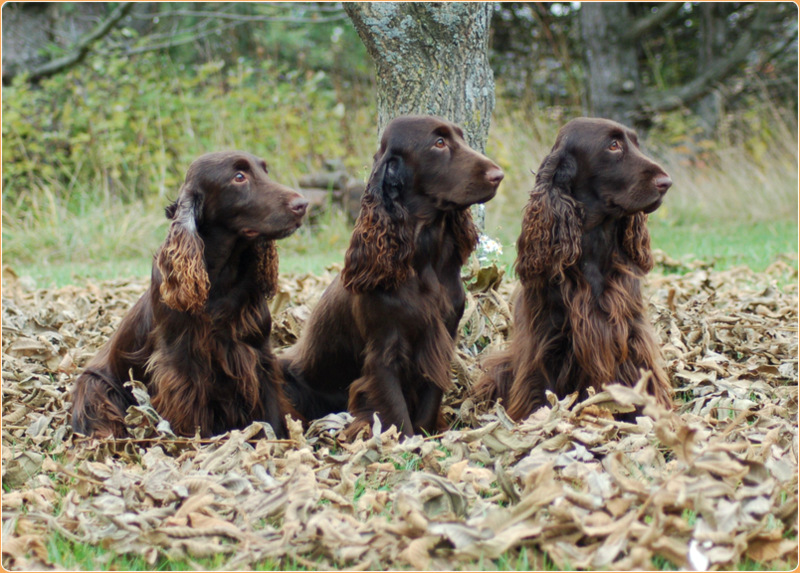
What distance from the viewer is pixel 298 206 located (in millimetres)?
3178

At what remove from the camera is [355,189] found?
10414 millimetres

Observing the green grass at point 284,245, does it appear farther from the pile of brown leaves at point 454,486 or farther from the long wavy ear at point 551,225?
the long wavy ear at point 551,225

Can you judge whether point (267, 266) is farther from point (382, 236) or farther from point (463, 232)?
point (463, 232)

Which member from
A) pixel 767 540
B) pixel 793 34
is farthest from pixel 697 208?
pixel 767 540

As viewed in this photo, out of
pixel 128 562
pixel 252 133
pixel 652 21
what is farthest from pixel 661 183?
pixel 652 21

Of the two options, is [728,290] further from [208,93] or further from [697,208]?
[208,93]

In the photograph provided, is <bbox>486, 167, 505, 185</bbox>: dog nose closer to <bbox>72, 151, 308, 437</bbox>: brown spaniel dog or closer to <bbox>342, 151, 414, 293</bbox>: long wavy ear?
<bbox>342, 151, 414, 293</bbox>: long wavy ear

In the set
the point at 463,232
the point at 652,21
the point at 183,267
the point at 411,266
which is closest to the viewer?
the point at 183,267

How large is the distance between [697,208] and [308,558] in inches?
407

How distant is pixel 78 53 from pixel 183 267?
944 centimetres

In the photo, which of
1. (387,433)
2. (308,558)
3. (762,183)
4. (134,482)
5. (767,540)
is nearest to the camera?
(767,540)

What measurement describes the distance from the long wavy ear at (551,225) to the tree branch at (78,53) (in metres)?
8.62

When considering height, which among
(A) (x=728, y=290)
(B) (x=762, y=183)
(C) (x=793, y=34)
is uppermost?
(C) (x=793, y=34)

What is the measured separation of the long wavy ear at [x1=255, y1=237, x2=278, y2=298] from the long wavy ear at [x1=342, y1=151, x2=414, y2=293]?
1.15 feet
